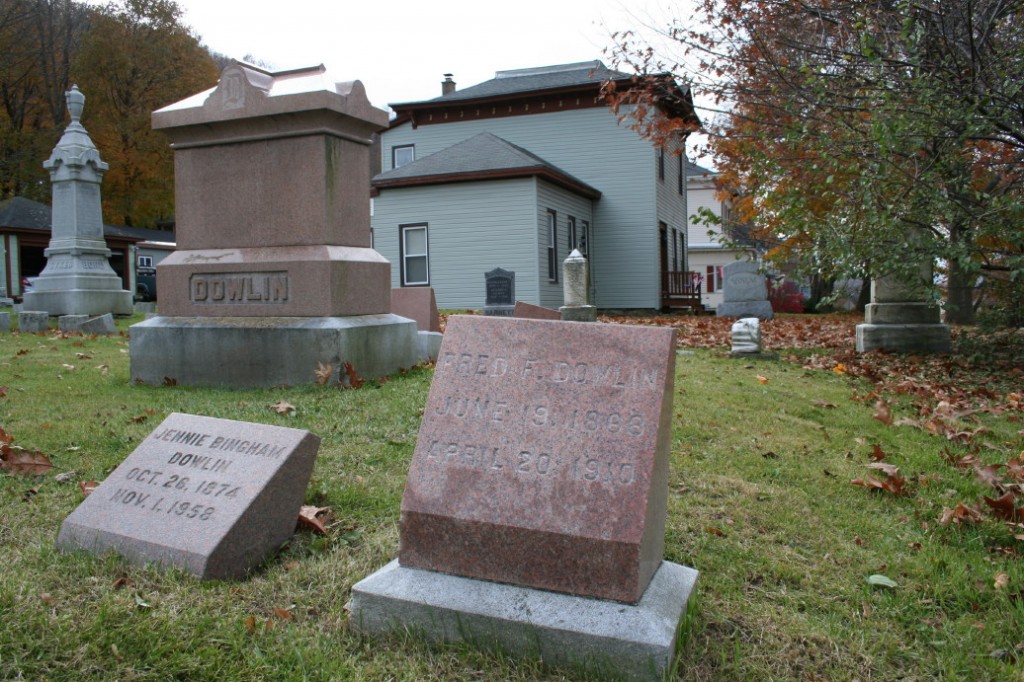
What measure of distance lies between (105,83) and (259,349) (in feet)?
124

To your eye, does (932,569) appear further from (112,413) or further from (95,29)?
(95,29)

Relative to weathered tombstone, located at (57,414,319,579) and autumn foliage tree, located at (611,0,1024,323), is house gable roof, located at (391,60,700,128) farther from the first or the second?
weathered tombstone, located at (57,414,319,579)

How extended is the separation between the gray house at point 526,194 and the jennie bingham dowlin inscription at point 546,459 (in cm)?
1980

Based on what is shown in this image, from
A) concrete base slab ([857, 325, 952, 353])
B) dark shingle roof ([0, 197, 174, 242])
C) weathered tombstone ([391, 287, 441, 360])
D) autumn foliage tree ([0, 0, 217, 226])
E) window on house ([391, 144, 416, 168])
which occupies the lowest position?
concrete base slab ([857, 325, 952, 353])

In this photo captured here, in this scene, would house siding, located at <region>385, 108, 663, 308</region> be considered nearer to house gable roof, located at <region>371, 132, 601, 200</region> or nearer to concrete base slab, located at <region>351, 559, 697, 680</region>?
house gable roof, located at <region>371, 132, 601, 200</region>

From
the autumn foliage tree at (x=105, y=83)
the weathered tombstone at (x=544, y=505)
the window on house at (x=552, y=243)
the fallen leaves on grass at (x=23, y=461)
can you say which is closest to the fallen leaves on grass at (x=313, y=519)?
the weathered tombstone at (x=544, y=505)

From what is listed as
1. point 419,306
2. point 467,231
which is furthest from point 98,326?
point 467,231

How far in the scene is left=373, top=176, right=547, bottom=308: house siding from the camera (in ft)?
75.8

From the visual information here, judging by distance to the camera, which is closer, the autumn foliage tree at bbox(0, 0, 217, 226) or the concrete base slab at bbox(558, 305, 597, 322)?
the concrete base slab at bbox(558, 305, 597, 322)

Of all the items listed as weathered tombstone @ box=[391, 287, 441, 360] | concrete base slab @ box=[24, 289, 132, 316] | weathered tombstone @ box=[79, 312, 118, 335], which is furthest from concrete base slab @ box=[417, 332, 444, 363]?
concrete base slab @ box=[24, 289, 132, 316]

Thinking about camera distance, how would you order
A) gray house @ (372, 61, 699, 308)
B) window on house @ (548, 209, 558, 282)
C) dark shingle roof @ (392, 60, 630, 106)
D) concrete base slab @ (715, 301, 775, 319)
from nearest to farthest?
concrete base slab @ (715, 301, 775, 319)
gray house @ (372, 61, 699, 308)
window on house @ (548, 209, 558, 282)
dark shingle roof @ (392, 60, 630, 106)

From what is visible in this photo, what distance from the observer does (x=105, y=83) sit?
38094 mm

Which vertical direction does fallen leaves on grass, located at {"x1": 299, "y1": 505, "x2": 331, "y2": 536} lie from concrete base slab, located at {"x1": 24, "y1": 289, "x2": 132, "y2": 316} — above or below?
below

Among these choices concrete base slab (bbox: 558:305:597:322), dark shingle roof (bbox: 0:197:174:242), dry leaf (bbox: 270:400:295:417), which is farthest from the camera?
dark shingle roof (bbox: 0:197:174:242)
